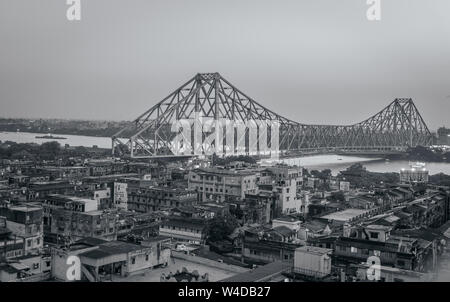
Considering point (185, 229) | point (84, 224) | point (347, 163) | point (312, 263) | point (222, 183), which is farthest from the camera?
point (347, 163)

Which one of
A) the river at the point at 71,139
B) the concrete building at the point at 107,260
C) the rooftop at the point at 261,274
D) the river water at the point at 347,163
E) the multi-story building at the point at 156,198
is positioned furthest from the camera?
the river at the point at 71,139

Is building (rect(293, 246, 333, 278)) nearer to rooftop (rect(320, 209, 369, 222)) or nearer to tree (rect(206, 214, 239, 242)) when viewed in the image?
tree (rect(206, 214, 239, 242))

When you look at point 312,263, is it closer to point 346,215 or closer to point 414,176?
point 346,215

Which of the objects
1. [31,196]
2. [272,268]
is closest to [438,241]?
[272,268]

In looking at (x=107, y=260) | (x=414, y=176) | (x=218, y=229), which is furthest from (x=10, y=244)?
(x=414, y=176)

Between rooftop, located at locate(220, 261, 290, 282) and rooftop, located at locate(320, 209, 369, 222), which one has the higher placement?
rooftop, located at locate(220, 261, 290, 282)

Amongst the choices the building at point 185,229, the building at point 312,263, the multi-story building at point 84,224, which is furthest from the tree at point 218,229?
the building at point 312,263

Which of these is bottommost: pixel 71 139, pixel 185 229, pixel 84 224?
pixel 185 229

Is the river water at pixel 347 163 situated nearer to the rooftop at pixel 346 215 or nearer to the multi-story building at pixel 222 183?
the multi-story building at pixel 222 183

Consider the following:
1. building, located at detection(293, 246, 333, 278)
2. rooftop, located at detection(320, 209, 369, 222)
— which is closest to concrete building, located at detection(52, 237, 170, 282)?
building, located at detection(293, 246, 333, 278)
